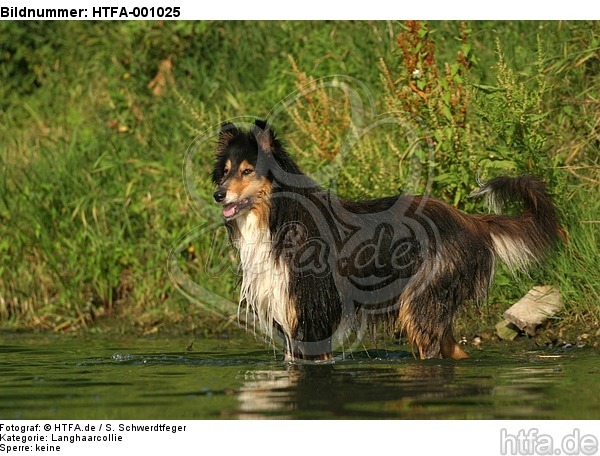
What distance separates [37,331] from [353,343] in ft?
12.8

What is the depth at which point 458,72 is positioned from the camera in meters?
10.3

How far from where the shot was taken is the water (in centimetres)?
646

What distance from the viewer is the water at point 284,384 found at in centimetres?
646

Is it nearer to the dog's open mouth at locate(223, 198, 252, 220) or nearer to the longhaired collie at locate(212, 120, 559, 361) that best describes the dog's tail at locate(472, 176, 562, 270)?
the longhaired collie at locate(212, 120, 559, 361)

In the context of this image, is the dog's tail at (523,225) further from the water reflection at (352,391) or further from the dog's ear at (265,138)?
the dog's ear at (265,138)

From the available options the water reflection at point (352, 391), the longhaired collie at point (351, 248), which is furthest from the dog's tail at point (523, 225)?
the water reflection at point (352, 391)

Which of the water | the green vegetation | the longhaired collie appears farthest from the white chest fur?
the green vegetation

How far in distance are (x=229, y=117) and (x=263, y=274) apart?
4.54 m

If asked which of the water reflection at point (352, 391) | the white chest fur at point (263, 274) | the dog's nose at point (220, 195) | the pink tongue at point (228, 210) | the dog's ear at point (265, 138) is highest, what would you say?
the dog's ear at point (265, 138)

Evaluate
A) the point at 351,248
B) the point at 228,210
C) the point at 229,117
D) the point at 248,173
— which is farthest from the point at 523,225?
the point at 229,117

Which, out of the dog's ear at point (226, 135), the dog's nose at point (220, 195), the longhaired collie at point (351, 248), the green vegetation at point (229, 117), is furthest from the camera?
the green vegetation at point (229, 117)

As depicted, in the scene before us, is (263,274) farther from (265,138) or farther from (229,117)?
(229,117)
